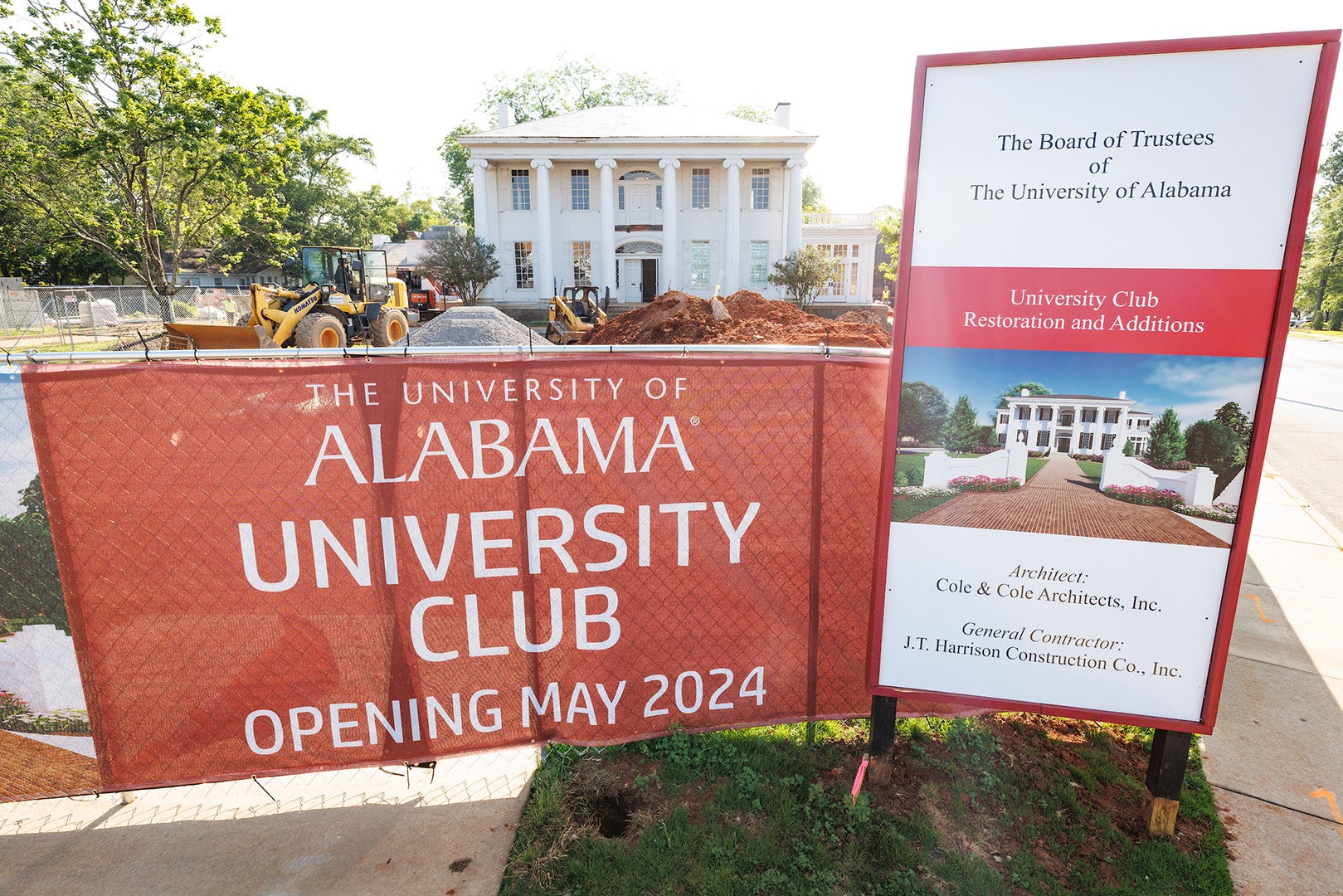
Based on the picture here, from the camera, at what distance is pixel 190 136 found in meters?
18.8

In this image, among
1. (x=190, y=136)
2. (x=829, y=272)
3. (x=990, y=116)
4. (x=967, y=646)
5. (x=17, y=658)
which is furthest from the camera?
(x=829, y=272)

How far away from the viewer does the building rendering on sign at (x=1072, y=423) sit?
2949mm

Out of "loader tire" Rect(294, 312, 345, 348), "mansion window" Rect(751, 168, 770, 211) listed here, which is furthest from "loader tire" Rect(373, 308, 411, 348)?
"mansion window" Rect(751, 168, 770, 211)

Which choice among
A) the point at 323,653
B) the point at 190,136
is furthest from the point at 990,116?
the point at 190,136

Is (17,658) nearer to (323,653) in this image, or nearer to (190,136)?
(323,653)

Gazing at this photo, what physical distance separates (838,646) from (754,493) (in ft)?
3.09

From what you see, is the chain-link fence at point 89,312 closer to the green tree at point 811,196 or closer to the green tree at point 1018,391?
the green tree at point 1018,391

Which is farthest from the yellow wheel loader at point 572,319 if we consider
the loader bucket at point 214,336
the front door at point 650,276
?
the front door at point 650,276

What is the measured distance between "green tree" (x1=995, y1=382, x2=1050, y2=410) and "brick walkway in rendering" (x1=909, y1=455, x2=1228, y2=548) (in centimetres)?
29

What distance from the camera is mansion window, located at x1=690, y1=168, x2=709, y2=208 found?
34.6m

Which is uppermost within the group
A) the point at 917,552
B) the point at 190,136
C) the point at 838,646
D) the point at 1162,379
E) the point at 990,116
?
the point at 190,136

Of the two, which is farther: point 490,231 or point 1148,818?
A: point 490,231

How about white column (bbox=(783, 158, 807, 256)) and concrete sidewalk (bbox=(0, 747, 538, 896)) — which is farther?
white column (bbox=(783, 158, 807, 256))

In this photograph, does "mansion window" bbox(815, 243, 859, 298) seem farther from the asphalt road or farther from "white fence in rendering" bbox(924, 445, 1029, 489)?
"white fence in rendering" bbox(924, 445, 1029, 489)
